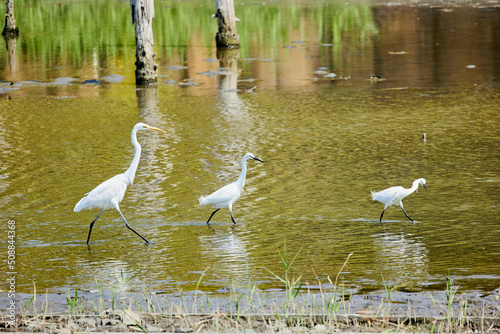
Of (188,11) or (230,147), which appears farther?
(188,11)

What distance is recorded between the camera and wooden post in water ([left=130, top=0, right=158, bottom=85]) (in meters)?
16.8

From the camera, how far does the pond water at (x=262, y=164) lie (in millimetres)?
6492

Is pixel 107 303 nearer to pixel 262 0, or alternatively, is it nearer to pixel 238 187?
pixel 238 187

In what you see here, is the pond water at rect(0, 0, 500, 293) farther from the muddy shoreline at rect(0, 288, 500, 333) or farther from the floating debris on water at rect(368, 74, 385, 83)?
the muddy shoreline at rect(0, 288, 500, 333)

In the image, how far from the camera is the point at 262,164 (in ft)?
34.2

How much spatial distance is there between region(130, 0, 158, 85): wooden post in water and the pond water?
444mm

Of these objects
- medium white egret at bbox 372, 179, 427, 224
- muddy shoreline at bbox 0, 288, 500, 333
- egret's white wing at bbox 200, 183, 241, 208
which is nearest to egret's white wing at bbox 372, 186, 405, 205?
medium white egret at bbox 372, 179, 427, 224

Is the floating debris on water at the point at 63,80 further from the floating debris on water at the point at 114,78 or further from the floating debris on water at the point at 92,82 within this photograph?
the floating debris on water at the point at 114,78

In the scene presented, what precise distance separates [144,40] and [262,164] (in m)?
8.05

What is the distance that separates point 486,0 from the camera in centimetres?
3819

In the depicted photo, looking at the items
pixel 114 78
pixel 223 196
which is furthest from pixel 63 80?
pixel 223 196

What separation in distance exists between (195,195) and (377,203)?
2.43 metres

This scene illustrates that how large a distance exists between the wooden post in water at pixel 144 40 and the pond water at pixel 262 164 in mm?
444

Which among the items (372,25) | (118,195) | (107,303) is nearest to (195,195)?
(118,195)
